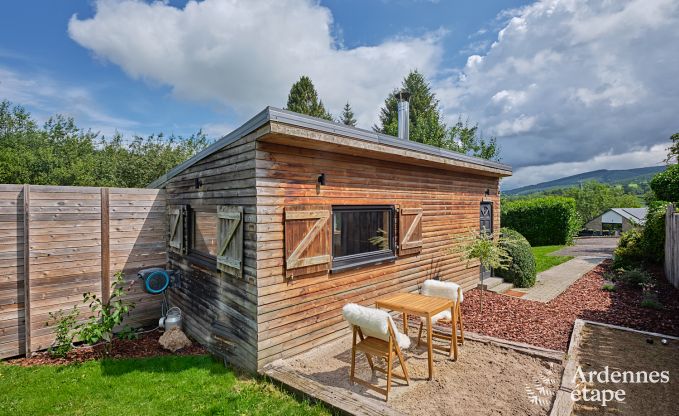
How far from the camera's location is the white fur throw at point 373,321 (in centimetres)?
325

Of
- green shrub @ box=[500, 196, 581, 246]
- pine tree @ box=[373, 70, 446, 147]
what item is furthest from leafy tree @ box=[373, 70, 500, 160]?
green shrub @ box=[500, 196, 581, 246]

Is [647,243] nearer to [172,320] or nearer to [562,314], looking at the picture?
[562,314]

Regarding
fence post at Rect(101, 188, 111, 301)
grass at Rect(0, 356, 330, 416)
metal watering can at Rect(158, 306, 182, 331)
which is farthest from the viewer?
fence post at Rect(101, 188, 111, 301)

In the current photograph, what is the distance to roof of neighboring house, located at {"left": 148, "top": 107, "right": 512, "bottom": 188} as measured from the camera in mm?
3682

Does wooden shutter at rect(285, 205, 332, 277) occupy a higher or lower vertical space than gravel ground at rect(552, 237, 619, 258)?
higher

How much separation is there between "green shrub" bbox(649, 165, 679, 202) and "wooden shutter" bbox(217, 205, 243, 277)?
15.6m

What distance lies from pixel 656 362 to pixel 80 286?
8.65 meters

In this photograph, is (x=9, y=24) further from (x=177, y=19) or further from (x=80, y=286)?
(x=80, y=286)

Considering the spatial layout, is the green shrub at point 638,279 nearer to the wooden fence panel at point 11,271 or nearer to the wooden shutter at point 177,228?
the wooden shutter at point 177,228

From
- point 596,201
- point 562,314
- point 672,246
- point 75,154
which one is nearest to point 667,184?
point 672,246

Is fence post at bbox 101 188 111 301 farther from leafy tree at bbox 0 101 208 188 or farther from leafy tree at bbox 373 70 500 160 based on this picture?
leafy tree at bbox 373 70 500 160

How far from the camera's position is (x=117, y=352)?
5000 millimetres

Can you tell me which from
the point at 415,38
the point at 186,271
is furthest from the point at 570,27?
the point at 186,271

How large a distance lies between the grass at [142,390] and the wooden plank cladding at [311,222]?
56 cm
